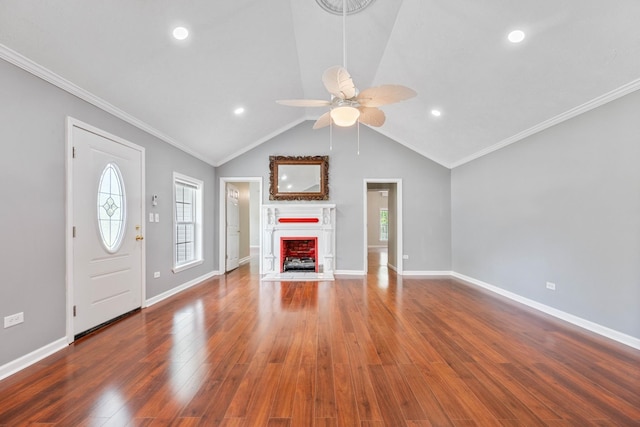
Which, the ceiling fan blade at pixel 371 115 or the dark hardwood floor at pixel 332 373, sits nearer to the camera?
the dark hardwood floor at pixel 332 373

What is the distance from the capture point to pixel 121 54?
8.50ft

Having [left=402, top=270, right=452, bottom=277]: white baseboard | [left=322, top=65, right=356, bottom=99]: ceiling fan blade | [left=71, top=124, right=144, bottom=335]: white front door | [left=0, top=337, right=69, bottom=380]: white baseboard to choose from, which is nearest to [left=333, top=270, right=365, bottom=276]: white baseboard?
[left=402, top=270, right=452, bottom=277]: white baseboard

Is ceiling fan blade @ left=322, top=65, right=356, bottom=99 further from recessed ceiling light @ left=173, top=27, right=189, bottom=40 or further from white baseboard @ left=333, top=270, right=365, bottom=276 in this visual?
white baseboard @ left=333, top=270, right=365, bottom=276

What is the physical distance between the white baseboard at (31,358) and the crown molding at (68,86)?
2.31 meters

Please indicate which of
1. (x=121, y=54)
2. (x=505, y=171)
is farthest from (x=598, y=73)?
(x=121, y=54)

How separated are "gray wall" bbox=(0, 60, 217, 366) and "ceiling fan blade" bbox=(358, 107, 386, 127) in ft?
9.20

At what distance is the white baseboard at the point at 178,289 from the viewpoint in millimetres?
3891

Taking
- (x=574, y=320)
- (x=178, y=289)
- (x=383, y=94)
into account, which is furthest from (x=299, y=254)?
(x=574, y=320)

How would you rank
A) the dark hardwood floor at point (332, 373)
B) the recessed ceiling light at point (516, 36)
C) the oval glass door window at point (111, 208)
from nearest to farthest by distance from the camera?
the dark hardwood floor at point (332, 373), the recessed ceiling light at point (516, 36), the oval glass door window at point (111, 208)

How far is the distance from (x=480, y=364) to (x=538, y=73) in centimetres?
293

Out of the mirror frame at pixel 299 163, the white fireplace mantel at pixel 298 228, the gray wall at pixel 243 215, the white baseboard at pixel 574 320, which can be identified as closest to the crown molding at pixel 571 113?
the white baseboard at pixel 574 320

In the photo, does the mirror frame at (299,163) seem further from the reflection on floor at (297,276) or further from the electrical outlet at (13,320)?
the electrical outlet at (13,320)

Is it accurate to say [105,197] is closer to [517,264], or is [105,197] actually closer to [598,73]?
[598,73]

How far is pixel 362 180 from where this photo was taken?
238 inches
